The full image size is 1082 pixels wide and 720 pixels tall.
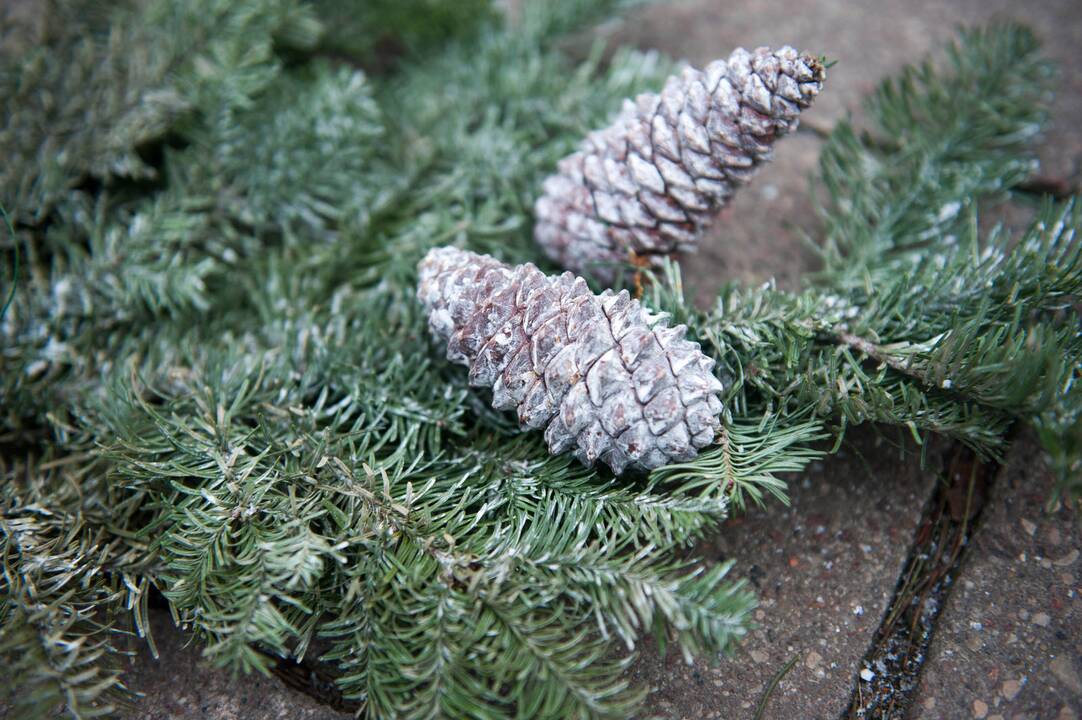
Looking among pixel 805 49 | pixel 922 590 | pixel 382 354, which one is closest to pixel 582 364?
pixel 382 354

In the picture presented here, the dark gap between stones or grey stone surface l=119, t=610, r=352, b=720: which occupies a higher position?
the dark gap between stones

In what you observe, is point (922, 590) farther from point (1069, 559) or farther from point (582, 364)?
point (582, 364)

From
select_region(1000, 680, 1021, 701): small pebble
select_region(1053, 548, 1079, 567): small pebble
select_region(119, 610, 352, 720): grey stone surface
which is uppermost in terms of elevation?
select_region(1053, 548, 1079, 567): small pebble

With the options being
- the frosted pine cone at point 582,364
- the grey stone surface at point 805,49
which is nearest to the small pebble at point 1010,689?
the frosted pine cone at point 582,364

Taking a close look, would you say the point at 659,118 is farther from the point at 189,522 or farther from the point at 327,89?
the point at 189,522

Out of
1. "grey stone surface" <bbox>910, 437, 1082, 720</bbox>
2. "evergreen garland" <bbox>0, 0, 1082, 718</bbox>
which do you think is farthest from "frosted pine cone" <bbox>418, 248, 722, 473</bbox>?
"grey stone surface" <bbox>910, 437, 1082, 720</bbox>

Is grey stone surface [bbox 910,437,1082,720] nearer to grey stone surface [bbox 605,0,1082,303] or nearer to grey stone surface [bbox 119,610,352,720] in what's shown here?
grey stone surface [bbox 605,0,1082,303]

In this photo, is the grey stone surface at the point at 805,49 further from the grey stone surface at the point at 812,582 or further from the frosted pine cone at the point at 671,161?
the grey stone surface at the point at 812,582
